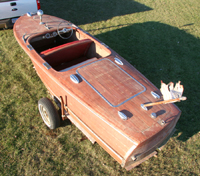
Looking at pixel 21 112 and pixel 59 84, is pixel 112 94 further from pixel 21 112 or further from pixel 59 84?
pixel 21 112

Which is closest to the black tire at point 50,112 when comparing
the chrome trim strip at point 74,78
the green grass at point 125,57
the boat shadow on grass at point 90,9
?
the green grass at point 125,57

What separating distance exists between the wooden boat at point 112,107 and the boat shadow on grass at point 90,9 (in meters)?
4.08

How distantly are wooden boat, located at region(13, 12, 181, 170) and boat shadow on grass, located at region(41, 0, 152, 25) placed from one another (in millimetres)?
4075

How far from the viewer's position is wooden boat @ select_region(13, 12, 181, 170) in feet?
9.37

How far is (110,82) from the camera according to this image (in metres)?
3.39

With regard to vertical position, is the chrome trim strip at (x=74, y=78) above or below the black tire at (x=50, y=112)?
above

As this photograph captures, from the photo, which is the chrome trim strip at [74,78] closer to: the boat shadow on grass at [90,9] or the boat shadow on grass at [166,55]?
the boat shadow on grass at [166,55]

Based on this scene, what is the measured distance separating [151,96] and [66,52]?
7.56ft

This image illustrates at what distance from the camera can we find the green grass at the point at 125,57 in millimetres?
3572

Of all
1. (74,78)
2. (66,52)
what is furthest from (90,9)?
(74,78)

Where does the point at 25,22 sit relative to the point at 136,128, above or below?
above

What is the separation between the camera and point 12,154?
357cm

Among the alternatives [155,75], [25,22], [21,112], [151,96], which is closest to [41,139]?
[21,112]

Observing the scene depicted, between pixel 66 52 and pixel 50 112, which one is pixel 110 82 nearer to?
pixel 50 112
